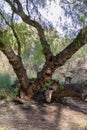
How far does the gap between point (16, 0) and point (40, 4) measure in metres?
A: 0.70

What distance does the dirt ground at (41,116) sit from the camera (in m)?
8.38

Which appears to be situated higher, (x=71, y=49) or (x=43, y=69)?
(x=71, y=49)

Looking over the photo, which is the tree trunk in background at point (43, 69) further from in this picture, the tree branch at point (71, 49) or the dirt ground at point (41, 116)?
the dirt ground at point (41, 116)

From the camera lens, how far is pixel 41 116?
9422mm

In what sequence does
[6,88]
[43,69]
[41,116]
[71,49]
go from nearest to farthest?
[41,116] → [71,49] → [43,69] → [6,88]

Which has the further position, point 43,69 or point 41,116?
point 43,69

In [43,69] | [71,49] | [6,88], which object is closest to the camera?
[71,49]

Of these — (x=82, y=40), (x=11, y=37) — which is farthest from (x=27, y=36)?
(x=82, y=40)

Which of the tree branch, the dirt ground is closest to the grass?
the dirt ground

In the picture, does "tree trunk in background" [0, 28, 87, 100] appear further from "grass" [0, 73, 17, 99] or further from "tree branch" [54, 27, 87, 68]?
"grass" [0, 73, 17, 99]

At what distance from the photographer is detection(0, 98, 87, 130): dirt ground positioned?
838 centimetres

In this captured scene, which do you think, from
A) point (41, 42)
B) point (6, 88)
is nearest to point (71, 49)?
point (41, 42)

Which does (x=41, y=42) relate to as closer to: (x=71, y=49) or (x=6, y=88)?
(x=71, y=49)

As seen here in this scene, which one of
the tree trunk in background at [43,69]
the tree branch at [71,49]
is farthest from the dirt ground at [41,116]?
the tree branch at [71,49]
